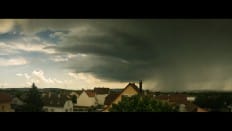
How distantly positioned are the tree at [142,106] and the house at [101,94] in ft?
0.43

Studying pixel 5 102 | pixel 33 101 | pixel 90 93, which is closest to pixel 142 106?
pixel 90 93

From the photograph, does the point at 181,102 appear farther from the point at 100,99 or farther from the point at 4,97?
the point at 4,97

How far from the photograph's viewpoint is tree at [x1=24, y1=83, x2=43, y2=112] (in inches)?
120

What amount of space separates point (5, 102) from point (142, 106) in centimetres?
141

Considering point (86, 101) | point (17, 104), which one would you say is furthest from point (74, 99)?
point (17, 104)

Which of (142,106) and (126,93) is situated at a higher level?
(126,93)

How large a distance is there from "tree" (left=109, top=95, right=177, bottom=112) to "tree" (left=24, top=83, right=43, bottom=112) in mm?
744

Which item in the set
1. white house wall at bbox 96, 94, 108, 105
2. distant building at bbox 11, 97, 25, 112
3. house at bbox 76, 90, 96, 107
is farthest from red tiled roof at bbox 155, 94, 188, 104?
distant building at bbox 11, 97, 25, 112

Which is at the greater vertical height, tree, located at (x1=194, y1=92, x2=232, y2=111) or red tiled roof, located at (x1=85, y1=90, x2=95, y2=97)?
red tiled roof, located at (x1=85, y1=90, x2=95, y2=97)

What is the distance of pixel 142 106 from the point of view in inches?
119

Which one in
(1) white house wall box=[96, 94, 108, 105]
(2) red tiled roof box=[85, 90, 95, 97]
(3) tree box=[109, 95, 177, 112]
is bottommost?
(3) tree box=[109, 95, 177, 112]

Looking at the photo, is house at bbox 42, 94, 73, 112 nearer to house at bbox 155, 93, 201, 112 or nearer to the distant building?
the distant building

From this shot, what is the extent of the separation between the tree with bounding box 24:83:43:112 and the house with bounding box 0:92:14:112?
16 cm

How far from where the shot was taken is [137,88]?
3039mm
